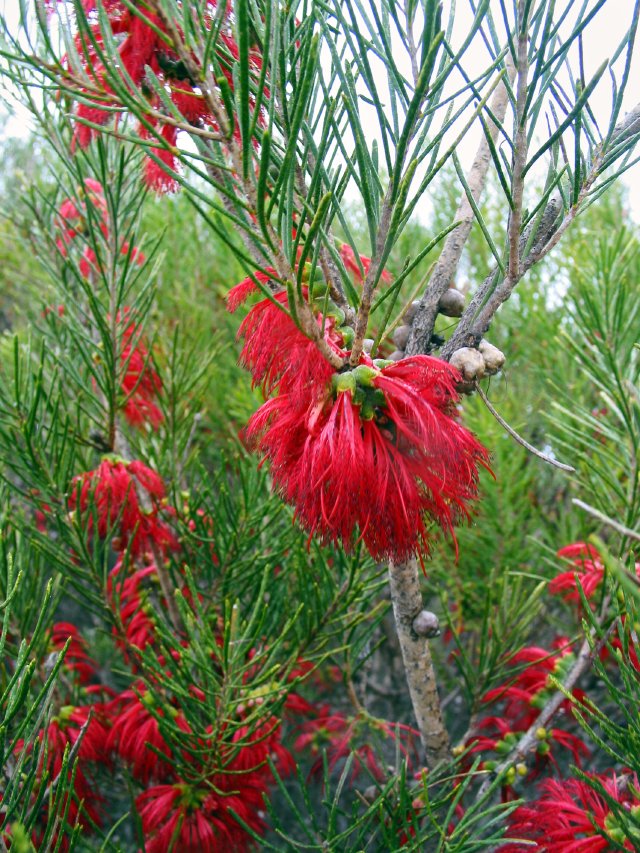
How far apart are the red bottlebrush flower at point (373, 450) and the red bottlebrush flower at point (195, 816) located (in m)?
0.50

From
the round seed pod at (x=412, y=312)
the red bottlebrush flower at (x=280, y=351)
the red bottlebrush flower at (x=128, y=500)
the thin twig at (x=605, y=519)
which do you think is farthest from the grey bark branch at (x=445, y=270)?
the red bottlebrush flower at (x=128, y=500)

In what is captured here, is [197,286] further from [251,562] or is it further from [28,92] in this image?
[251,562]

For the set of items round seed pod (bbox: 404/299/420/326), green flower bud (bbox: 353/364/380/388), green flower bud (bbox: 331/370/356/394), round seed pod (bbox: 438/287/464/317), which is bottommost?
green flower bud (bbox: 331/370/356/394)

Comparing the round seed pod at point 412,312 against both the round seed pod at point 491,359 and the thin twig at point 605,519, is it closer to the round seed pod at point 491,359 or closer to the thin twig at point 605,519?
the round seed pod at point 491,359

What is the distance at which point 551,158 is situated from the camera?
1.99 feet

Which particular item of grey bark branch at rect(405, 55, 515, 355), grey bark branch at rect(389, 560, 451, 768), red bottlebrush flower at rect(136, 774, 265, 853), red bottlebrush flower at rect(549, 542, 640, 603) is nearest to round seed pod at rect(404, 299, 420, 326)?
grey bark branch at rect(405, 55, 515, 355)

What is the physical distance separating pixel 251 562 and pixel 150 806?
34 cm

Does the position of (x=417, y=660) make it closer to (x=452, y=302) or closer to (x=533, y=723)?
(x=533, y=723)

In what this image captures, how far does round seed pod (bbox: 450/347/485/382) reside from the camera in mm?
590

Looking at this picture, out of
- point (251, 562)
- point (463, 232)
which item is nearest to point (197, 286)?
point (251, 562)

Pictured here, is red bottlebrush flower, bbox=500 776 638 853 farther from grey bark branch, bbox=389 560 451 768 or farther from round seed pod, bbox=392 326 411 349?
round seed pod, bbox=392 326 411 349

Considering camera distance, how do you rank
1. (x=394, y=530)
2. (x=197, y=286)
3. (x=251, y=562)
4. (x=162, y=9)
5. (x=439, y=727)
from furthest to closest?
(x=197, y=286), (x=251, y=562), (x=439, y=727), (x=394, y=530), (x=162, y=9)

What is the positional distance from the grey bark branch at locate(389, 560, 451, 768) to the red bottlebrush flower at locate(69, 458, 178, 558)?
392 mm

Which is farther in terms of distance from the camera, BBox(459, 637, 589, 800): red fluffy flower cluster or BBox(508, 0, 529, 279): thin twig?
BBox(459, 637, 589, 800): red fluffy flower cluster
